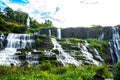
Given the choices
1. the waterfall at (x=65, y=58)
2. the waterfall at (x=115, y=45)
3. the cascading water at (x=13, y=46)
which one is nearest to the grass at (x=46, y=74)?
the cascading water at (x=13, y=46)

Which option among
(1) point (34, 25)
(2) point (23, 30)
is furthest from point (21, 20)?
(2) point (23, 30)

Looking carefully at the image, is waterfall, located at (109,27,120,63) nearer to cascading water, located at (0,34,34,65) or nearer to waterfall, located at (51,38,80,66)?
waterfall, located at (51,38,80,66)

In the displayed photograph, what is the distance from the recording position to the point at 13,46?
161 feet

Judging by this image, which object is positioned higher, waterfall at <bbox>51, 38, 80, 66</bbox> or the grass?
the grass

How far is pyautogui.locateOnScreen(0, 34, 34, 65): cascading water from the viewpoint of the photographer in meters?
42.6

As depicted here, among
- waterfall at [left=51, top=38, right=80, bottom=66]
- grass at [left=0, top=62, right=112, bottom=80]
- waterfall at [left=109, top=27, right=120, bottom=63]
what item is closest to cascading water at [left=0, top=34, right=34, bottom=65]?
waterfall at [left=51, top=38, right=80, bottom=66]

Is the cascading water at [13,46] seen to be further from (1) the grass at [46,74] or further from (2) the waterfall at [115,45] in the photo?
(2) the waterfall at [115,45]

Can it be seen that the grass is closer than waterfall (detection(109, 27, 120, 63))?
Yes

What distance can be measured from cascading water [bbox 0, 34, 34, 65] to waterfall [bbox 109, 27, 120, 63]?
52.2ft

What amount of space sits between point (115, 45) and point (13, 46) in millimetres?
21745

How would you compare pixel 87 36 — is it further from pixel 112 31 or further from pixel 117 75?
pixel 117 75

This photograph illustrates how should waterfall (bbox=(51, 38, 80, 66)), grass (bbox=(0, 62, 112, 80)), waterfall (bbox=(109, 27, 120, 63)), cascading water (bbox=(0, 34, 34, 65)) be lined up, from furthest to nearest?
waterfall (bbox=(109, 27, 120, 63)) → waterfall (bbox=(51, 38, 80, 66)) → cascading water (bbox=(0, 34, 34, 65)) → grass (bbox=(0, 62, 112, 80))

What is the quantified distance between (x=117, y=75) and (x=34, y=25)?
226ft

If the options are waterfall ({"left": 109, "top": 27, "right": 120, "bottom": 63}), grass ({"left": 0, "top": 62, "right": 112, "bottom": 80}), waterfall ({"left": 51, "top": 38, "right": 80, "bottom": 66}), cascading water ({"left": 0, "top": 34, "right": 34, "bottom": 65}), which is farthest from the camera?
waterfall ({"left": 109, "top": 27, "right": 120, "bottom": 63})
